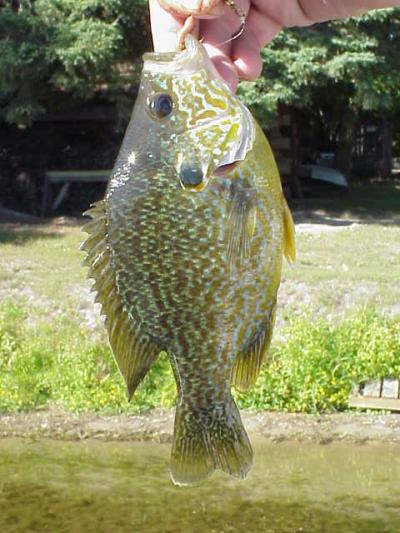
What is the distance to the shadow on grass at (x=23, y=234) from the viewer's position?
13148 millimetres

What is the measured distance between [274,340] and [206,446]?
7809 millimetres

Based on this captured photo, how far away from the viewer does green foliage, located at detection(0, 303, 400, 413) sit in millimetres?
9859

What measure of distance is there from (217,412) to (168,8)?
927 millimetres

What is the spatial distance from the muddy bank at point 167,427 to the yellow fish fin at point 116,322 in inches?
282

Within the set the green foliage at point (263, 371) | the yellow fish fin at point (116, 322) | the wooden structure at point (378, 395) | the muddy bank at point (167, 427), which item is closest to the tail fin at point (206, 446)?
the yellow fish fin at point (116, 322)

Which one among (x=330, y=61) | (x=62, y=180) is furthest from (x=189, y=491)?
(x=62, y=180)

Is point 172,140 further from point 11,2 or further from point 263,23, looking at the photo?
point 11,2

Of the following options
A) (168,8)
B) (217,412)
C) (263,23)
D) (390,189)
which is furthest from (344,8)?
(390,189)

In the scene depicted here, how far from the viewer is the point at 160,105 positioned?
2326 mm

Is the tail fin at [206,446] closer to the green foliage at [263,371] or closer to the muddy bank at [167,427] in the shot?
the muddy bank at [167,427]

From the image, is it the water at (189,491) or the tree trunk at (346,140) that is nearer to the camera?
the water at (189,491)

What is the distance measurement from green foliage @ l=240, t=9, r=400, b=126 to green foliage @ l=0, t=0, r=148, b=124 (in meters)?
1.69

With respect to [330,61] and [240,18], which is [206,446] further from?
[330,61]

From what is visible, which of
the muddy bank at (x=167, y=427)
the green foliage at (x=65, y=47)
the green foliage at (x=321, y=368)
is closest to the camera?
the muddy bank at (x=167, y=427)
